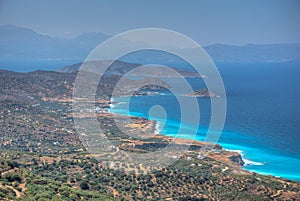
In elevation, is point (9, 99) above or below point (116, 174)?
above

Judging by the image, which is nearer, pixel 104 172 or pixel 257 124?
pixel 104 172

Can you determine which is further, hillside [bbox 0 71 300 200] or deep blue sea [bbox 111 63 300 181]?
deep blue sea [bbox 111 63 300 181]

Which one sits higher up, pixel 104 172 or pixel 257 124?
pixel 257 124

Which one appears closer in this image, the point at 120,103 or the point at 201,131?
the point at 201,131

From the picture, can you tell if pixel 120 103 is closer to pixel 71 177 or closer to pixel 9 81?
pixel 9 81

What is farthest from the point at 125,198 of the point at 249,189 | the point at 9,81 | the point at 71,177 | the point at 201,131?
the point at 9,81

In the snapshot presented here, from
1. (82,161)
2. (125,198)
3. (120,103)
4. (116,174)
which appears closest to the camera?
(125,198)

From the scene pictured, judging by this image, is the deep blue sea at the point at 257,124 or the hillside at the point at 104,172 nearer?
the hillside at the point at 104,172

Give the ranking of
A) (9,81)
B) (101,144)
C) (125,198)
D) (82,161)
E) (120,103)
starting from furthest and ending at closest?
(120,103), (9,81), (101,144), (82,161), (125,198)
